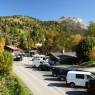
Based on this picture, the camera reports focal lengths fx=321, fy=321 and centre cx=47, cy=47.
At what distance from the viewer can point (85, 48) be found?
78250 millimetres

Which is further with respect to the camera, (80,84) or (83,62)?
(83,62)

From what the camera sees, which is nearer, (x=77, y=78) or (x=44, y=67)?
(x=77, y=78)

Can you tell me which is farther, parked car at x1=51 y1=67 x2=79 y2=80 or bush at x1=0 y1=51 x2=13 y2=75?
bush at x1=0 y1=51 x2=13 y2=75

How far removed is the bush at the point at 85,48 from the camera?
78.3 metres

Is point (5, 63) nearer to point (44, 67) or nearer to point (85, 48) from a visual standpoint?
point (44, 67)

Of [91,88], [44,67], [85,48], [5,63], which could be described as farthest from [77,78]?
[85,48]

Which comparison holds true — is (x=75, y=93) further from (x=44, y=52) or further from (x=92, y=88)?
(x=44, y=52)

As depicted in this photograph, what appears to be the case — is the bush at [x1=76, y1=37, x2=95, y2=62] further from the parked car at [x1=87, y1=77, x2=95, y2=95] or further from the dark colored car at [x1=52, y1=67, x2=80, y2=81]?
the parked car at [x1=87, y1=77, x2=95, y2=95]

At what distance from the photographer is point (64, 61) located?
86875mm

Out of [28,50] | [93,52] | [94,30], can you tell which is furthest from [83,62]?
[28,50]

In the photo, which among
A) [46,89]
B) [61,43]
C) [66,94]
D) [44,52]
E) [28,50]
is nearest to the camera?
[66,94]

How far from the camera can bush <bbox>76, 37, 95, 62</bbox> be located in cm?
7831

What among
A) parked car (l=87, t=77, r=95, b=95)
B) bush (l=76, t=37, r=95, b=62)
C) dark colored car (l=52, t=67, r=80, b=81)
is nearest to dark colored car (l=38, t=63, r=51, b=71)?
dark colored car (l=52, t=67, r=80, b=81)

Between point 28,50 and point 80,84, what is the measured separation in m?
120
